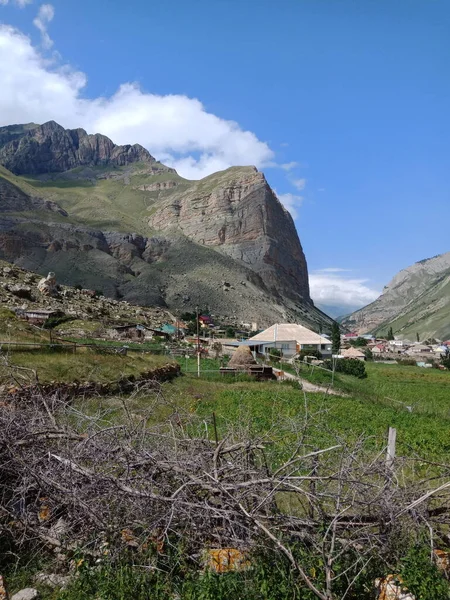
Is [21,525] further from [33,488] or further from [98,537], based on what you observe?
[98,537]

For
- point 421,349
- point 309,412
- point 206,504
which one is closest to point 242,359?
point 309,412

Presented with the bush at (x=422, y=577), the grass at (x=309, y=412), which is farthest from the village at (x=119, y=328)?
the bush at (x=422, y=577)

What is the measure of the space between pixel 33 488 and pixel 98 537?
1.20 m

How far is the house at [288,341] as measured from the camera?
2180 inches

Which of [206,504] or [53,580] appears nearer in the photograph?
[206,504]

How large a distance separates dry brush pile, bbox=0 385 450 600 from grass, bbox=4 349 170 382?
779 centimetres

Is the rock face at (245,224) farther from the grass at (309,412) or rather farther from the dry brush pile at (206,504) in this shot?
the dry brush pile at (206,504)

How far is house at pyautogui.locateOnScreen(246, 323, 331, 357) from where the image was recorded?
5538 cm

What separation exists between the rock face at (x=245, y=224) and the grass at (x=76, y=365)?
136380 mm

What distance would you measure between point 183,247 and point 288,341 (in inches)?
3747

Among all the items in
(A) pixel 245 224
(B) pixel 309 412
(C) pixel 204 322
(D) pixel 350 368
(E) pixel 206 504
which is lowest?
(D) pixel 350 368

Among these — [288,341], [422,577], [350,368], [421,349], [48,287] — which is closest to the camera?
[422,577]

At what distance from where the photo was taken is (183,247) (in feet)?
482

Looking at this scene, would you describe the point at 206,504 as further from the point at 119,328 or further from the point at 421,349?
the point at 421,349
